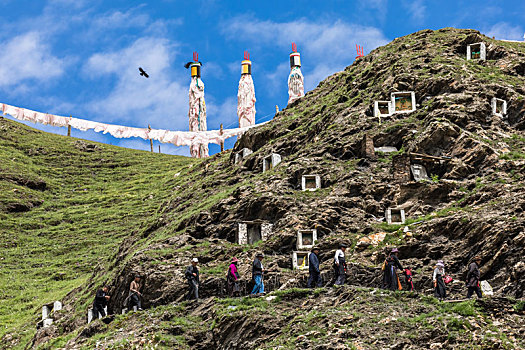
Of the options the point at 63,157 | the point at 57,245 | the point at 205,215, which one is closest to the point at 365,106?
the point at 205,215

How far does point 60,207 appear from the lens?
64.8m

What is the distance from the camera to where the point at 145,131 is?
73.9m

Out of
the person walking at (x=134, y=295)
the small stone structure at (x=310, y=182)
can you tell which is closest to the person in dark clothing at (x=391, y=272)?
the person walking at (x=134, y=295)

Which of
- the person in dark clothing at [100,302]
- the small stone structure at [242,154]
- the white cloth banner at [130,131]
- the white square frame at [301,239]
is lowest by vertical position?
the person in dark clothing at [100,302]

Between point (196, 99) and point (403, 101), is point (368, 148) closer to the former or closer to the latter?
point (403, 101)

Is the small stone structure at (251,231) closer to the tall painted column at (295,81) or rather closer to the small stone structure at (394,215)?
the small stone structure at (394,215)

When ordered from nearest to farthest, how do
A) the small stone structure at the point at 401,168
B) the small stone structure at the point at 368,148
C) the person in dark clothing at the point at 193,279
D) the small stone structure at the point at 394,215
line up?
the person in dark clothing at the point at 193,279, the small stone structure at the point at 394,215, the small stone structure at the point at 401,168, the small stone structure at the point at 368,148

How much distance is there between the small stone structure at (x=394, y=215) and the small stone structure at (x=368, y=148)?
4145mm

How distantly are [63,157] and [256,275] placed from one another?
184 ft

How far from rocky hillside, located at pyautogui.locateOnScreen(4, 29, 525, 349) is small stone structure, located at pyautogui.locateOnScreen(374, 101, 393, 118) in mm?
588

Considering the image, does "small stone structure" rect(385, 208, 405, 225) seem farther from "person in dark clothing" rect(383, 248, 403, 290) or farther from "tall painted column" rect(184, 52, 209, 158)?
"tall painted column" rect(184, 52, 209, 158)

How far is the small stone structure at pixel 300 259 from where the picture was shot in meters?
29.1

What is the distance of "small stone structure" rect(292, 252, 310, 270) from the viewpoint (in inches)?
1146

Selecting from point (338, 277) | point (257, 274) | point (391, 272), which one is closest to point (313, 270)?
point (338, 277)
